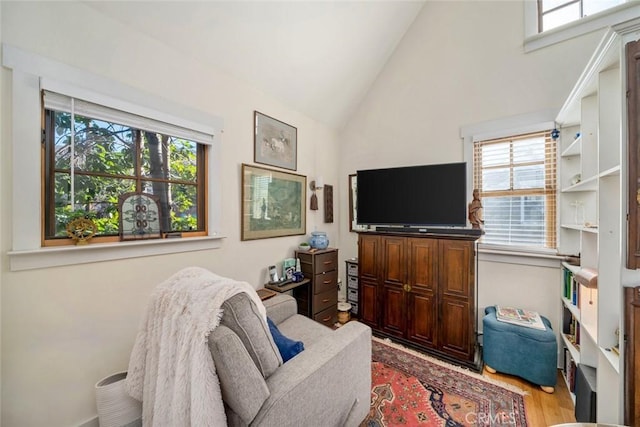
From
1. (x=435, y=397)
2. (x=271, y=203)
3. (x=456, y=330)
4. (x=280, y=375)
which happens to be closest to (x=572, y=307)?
(x=456, y=330)

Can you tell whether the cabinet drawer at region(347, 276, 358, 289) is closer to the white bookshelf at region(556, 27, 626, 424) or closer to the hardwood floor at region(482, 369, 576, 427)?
the hardwood floor at region(482, 369, 576, 427)

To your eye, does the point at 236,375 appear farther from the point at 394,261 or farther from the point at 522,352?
the point at 522,352

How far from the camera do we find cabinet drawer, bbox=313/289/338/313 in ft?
9.18

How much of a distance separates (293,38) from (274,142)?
3.41 ft

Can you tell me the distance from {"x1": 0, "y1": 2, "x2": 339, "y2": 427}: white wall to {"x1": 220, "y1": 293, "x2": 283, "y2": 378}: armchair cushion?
1.22 meters

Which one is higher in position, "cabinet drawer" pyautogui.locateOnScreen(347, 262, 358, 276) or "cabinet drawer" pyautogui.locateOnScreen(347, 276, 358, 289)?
"cabinet drawer" pyautogui.locateOnScreen(347, 262, 358, 276)

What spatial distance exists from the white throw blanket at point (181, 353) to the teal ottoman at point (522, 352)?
2.11 m

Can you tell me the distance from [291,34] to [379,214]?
81.3 inches

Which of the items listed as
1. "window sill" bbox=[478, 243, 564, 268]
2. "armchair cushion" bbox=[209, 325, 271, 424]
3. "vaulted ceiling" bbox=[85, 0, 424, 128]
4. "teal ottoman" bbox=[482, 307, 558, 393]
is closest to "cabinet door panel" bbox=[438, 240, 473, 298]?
"teal ottoman" bbox=[482, 307, 558, 393]

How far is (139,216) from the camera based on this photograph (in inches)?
72.2

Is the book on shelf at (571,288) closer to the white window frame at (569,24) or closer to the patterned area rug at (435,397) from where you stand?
the patterned area rug at (435,397)

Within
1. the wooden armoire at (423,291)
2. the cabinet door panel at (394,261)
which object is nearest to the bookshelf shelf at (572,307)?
the wooden armoire at (423,291)

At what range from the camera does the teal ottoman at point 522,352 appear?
1.87 meters

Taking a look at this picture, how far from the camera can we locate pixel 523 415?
1.66 metres
